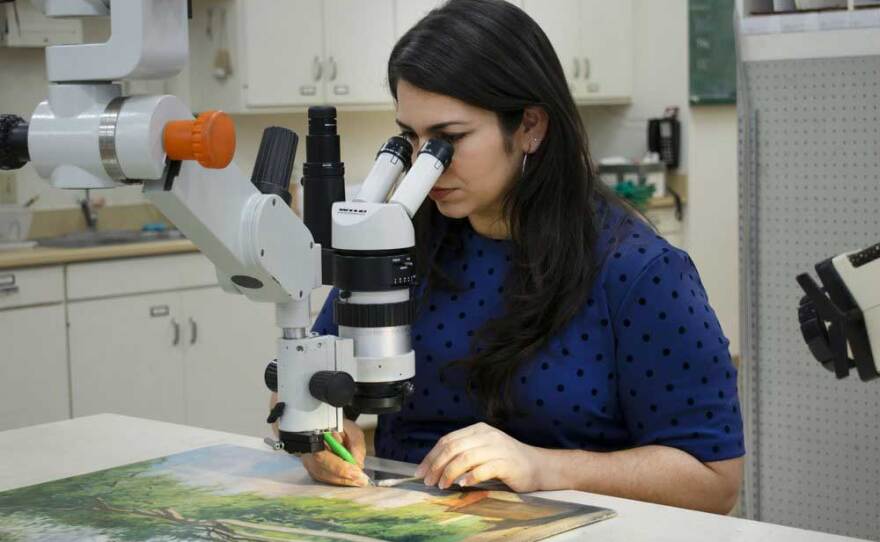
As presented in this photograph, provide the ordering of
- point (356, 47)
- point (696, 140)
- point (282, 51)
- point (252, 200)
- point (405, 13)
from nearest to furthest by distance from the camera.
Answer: point (252, 200)
point (282, 51)
point (356, 47)
point (405, 13)
point (696, 140)

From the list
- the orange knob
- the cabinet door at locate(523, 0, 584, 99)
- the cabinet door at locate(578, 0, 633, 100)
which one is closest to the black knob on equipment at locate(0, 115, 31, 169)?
the orange knob

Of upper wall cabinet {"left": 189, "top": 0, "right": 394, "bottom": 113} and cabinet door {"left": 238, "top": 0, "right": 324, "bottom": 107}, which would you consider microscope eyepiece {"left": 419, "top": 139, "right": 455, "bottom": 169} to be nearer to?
upper wall cabinet {"left": 189, "top": 0, "right": 394, "bottom": 113}

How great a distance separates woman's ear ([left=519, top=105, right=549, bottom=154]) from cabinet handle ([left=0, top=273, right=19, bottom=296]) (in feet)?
8.22

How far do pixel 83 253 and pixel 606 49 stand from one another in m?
2.89

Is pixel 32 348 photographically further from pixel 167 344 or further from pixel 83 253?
pixel 167 344

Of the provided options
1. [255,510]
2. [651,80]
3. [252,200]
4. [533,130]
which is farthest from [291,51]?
[252,200]

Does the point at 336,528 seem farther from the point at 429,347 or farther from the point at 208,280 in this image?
the point at 208,280

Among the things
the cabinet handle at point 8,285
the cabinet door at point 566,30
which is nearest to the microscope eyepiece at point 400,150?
the cabinet handle at point 8,285

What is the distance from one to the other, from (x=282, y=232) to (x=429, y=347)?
2.10 ft

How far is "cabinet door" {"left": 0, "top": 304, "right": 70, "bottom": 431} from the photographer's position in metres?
3.90

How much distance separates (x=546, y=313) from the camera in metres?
1.80

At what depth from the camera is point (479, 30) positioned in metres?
1.77

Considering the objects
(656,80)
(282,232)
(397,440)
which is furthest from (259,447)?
(656,80)

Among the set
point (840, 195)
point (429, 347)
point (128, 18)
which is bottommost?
point (429, 347)
